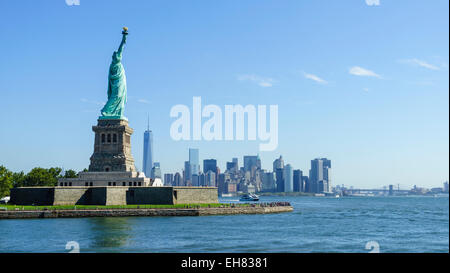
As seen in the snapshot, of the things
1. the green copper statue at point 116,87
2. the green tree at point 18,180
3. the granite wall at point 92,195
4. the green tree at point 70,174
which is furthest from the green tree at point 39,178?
the green copper statue at point 116,87

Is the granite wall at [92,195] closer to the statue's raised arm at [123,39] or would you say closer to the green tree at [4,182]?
the green tree at [4,182]

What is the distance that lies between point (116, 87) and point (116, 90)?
0.56 meters

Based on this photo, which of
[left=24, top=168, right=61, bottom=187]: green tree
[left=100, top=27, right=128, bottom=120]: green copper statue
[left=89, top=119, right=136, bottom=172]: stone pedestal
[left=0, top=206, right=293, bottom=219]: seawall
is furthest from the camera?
[left=24, top=168, right=61, bottom=187]: green tree

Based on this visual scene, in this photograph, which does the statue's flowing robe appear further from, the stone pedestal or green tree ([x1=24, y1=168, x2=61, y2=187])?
green tree ([x1=24, y1=168, x2=61, y2=187])

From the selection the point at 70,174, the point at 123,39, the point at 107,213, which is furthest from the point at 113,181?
the point at 70,174

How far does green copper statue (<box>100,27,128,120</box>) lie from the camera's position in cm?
8450

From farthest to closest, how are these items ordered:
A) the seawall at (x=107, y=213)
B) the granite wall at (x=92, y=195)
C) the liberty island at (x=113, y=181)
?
the liberty island at (x=113, y=181) → the granite wall at (x=92, y=195) → the seawall at (x=107, y=213)

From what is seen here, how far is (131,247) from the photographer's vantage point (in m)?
39.7

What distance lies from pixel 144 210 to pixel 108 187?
7.72 meters

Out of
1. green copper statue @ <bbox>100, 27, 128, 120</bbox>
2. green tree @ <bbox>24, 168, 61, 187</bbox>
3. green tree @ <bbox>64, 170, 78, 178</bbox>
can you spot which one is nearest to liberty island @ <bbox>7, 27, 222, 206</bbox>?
green copper statue @ <bbox>100, 27, 128, 120</bbox>

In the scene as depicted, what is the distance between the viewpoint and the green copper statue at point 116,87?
8450 cm

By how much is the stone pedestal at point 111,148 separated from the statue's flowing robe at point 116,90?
2.06m

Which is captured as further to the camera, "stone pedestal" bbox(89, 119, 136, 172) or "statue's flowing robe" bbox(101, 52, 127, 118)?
"statue's flowing robe" bbox(101, 52, 127, 118)
